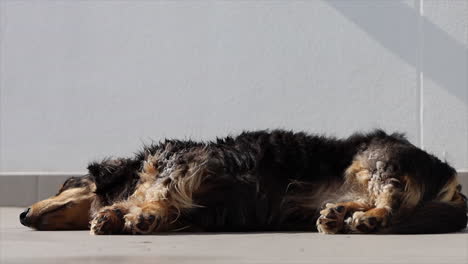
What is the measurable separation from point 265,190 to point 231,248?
47.7 inches

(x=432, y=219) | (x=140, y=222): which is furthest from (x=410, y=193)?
(x=140, y=222)

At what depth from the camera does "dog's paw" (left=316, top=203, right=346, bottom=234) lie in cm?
479

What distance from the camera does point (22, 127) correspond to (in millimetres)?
8656

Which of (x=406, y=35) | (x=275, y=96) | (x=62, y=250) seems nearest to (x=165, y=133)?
(x=275, y=96)

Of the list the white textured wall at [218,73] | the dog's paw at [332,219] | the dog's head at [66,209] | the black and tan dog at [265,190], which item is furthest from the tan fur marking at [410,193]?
the white textured wall at [218,73]

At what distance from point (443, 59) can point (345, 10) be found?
38.7 inches

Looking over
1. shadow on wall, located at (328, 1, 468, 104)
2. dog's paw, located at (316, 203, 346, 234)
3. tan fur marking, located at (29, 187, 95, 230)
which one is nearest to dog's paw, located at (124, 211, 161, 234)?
tan fur marking, located at (29, 187, 95, 230)

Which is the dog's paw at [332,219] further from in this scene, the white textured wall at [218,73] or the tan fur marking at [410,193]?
the white textured wall at [218,73]

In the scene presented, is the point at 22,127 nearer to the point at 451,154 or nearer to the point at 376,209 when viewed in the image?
the point at 451,154

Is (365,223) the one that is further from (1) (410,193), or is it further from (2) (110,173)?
(2) (110,173)

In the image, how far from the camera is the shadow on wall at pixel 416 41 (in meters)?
7.95

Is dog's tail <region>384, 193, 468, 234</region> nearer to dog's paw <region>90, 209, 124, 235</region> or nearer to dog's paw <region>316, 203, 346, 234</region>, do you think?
dog's paw <region>316, 203, 346, 234</region>

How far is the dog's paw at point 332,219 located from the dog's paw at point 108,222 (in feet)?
3.57

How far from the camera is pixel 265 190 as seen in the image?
5176 millimetres
